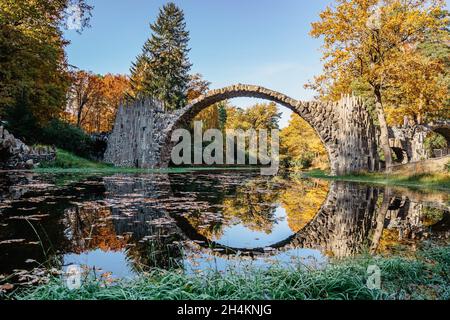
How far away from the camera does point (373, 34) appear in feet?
38.6

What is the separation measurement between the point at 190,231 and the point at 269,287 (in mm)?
1623

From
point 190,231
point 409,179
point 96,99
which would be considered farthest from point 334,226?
point 96,99

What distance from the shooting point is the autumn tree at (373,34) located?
11422 mm

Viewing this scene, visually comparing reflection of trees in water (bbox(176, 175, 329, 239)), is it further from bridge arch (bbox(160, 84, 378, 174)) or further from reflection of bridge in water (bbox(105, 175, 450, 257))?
bridge arch (bbox(160, 84, 378, 174))

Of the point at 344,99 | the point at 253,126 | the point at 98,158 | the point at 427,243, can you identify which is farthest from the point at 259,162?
the point at 427,243

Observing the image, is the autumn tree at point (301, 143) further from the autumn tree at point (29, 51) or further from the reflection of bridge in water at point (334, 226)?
the reflection of bridge in water at point (334, 226)

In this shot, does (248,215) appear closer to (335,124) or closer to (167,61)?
(335,124)

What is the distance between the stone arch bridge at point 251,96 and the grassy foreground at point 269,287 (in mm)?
10691

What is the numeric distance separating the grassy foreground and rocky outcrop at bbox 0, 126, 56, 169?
1163cm

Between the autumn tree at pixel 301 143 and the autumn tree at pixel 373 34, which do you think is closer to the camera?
the autumn tree at pixel 373 34

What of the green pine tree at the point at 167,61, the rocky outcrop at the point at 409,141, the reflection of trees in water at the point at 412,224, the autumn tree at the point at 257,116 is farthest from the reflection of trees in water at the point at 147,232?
the autumn tree at the point at 257,116

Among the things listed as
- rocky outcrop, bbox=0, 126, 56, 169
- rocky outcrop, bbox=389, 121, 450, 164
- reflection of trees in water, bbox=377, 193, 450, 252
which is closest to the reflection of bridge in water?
reflection of trees in water, bbox=377, 193, 450, 252

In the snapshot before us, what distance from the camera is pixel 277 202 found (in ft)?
19.6

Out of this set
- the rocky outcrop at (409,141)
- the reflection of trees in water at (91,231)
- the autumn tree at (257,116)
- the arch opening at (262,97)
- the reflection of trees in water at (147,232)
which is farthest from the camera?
the autumn tree at (257,116)
